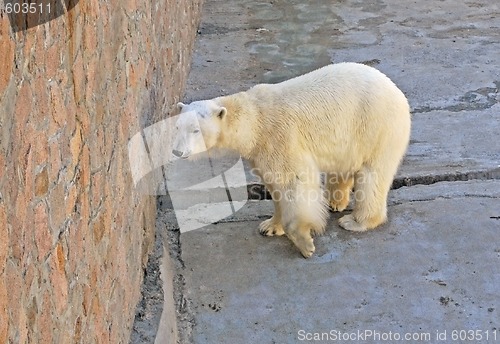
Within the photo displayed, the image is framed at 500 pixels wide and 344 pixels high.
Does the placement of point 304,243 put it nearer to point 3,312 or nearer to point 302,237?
point 302,237

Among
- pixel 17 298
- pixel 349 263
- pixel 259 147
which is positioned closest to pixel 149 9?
pixel 259 147

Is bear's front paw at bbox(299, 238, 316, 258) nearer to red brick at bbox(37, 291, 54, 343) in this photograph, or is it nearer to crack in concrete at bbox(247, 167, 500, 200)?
crack in concrete at bbox(247, 167, 500, 200)

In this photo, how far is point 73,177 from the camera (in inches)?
98.1

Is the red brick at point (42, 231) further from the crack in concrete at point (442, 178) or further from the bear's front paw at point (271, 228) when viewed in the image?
the crack in concrete at point (442, 178)

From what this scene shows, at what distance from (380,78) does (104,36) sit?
6.08 feet

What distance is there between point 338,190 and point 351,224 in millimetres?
266

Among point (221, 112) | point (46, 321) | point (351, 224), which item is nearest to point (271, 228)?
point (351, 224)

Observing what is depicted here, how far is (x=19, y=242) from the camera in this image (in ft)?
6.27

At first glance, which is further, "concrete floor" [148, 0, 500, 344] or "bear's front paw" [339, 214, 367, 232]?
"bear's front paw" [339, 214, 367, 232]

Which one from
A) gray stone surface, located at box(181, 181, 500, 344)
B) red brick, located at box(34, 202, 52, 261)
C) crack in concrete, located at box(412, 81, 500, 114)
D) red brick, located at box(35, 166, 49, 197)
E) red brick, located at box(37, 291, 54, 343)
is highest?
red brick, located at box(35, 166, 49, 197)

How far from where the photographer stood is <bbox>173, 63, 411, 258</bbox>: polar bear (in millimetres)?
4172

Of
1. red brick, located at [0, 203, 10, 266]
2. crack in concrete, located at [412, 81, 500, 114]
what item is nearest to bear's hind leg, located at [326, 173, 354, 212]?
crack in concrete, located at [412, 81, 500, 114]

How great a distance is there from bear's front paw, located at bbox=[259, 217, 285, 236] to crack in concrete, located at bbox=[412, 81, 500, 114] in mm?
2054

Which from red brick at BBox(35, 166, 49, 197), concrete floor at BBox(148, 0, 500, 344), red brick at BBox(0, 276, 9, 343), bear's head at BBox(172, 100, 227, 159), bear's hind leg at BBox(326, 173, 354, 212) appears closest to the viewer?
red brick at BBox(0, 276, 9, 343)
